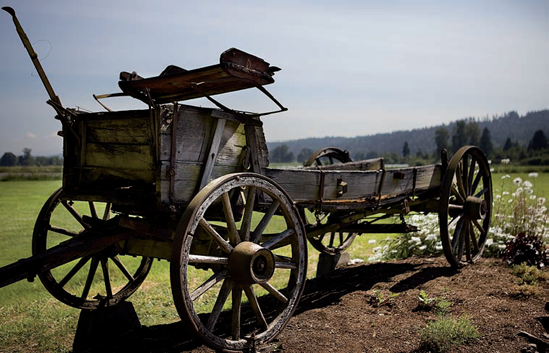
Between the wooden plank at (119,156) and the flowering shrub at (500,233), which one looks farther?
the flowering shrub at (500,233)

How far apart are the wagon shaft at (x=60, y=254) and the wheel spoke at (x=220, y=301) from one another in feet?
3.59

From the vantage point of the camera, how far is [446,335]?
3.56 meters

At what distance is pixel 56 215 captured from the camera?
864cm

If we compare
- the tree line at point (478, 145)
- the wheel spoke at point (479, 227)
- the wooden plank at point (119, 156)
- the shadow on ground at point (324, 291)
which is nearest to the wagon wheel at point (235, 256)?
the shadow on ground at point (324, 291)

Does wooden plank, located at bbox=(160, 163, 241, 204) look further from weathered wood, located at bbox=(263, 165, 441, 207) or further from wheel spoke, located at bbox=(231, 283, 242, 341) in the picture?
wheel spoke, located at bbox=(231, 283, 242, 341)

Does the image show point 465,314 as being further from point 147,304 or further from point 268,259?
point 147,304

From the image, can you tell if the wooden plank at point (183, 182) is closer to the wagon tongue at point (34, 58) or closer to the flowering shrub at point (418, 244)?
the wagon tongue at point (34, 58)

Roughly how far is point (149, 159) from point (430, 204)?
4.03 m

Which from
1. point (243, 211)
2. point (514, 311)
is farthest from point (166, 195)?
point (514, 311)

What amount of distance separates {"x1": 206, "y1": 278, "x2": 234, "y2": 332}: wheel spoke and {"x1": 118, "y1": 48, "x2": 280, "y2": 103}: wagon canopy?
4.73 feet

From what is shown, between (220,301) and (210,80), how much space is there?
5.26ft

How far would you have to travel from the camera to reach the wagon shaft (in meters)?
3.11

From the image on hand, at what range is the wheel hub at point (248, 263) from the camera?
3156mm

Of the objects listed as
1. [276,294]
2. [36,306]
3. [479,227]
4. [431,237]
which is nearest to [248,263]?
[276,294]
